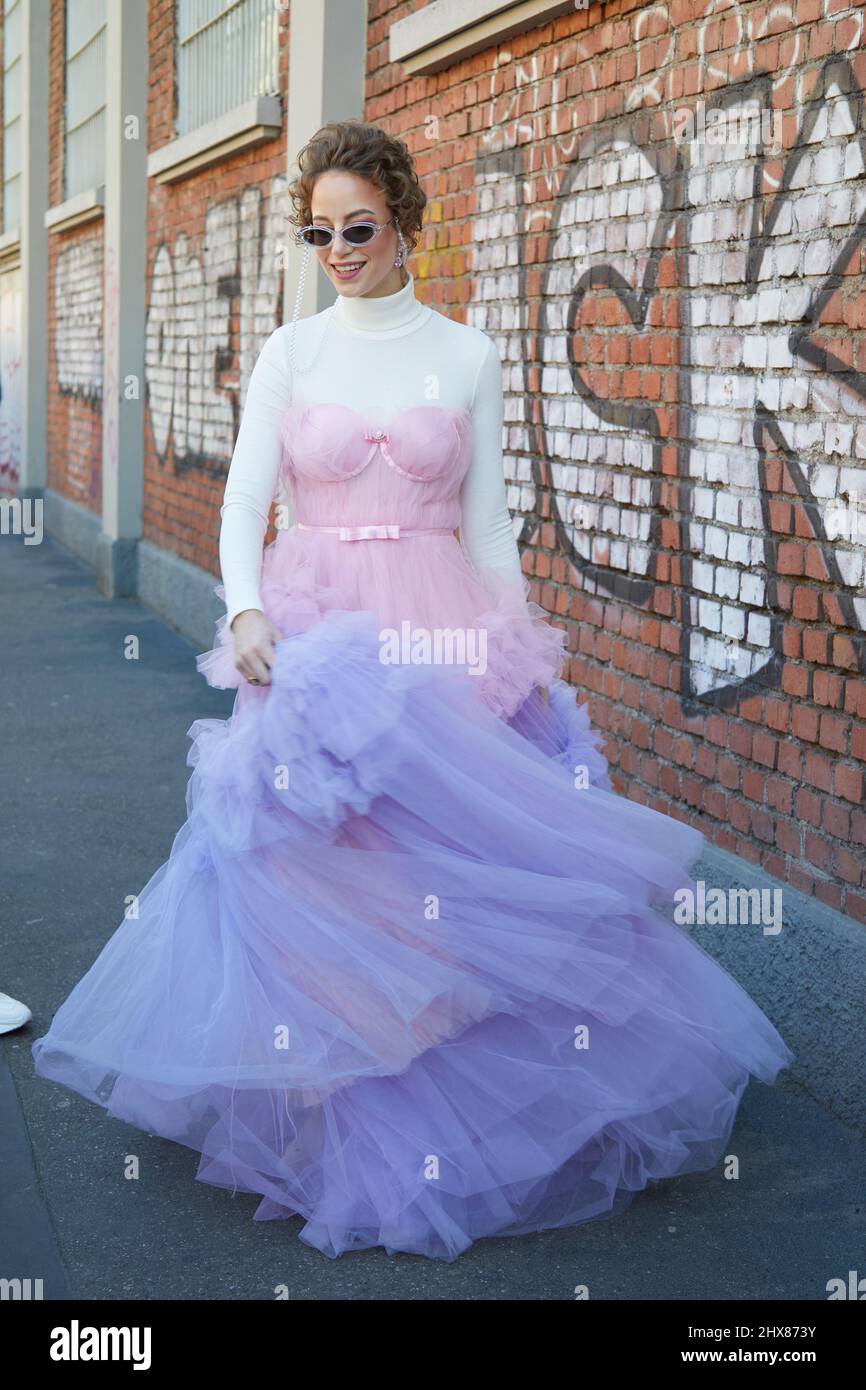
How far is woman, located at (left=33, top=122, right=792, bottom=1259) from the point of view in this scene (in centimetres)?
330

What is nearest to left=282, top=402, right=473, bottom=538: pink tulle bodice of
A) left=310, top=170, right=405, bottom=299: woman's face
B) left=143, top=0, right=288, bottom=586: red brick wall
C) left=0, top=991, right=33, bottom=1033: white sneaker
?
left=310, top=170, right=405, bottom=299: woman's face

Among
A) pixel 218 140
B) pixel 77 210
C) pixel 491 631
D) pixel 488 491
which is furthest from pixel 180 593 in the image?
pixel 491 631

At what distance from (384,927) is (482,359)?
4.27ft

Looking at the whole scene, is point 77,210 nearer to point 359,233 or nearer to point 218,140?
point 218,140

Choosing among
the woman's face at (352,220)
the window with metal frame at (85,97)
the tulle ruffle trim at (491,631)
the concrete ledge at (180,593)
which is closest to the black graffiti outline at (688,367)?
the tulle ruffle trim at (491,631)

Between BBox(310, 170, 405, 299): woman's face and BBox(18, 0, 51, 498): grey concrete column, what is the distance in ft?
51.2

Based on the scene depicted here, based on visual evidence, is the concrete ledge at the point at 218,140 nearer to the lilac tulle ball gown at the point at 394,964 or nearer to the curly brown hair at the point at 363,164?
the curly brown hair at the point at 363,164

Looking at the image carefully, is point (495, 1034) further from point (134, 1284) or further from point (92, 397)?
point (92, 397)

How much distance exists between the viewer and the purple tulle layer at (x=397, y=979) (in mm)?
3293

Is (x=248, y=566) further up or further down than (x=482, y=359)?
further down

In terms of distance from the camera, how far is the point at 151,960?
11.6ft

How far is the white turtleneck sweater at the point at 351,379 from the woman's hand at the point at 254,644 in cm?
8

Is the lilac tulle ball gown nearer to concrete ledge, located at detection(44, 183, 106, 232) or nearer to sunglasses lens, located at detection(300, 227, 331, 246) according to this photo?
sunglasses lens, located at detection(300, 227, 331, 246)
